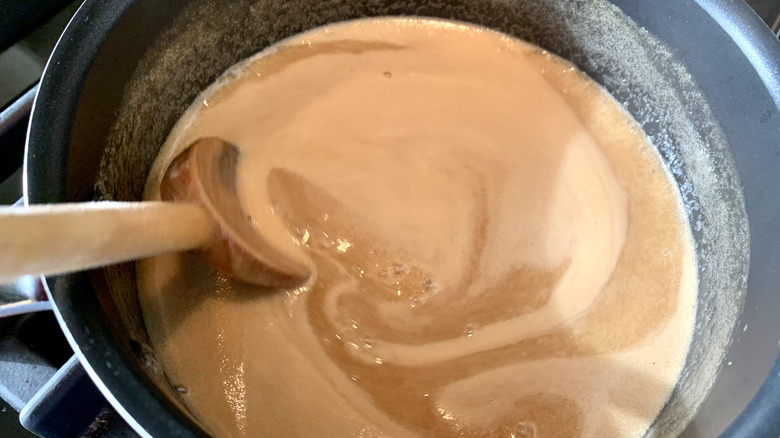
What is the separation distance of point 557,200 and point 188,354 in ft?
2.46

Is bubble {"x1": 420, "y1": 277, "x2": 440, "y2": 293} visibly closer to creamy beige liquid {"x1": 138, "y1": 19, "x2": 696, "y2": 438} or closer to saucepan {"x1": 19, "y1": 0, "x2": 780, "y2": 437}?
creamy beige liquid {"x1": 138, "y1": 19, "x2": 696, "y2": 438}

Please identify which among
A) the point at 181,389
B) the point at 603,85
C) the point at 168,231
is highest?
the point at 603,85

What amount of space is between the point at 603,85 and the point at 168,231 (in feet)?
3.27

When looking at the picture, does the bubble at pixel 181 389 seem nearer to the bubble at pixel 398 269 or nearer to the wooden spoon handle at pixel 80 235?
the wooden spoon handle at pixel 80 235

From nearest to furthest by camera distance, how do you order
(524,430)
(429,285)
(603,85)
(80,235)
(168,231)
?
(80,235)
(168,231)
(524,430)
(429,285)
(603,85)

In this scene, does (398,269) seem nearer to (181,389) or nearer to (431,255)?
(431,255)

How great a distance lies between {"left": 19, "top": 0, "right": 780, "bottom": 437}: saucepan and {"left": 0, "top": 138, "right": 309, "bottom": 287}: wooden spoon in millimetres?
89

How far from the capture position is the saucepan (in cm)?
74

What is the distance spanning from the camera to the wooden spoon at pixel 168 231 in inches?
22.3

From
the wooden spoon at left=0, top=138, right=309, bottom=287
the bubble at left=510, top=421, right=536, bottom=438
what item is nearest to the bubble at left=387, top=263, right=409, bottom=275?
the wooden spoon at left=0, top=138, right=309, bottom=287

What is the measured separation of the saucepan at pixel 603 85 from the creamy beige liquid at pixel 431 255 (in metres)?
0.05

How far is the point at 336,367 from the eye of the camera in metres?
0.98

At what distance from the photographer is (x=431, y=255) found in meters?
1.08

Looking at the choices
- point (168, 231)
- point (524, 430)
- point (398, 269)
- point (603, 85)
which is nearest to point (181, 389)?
point (168, 231)
